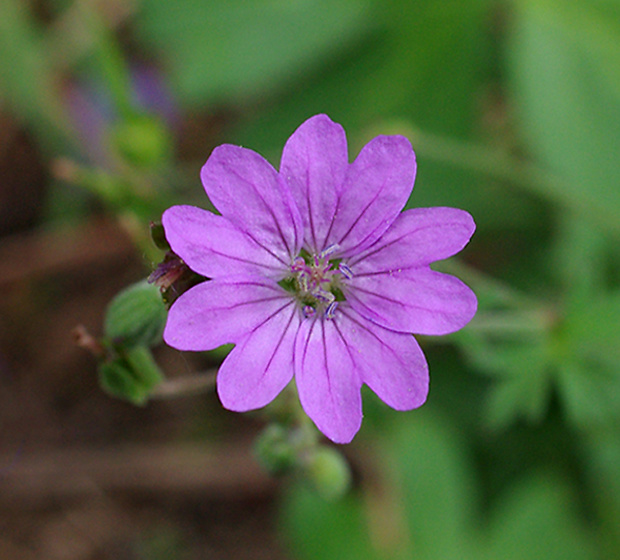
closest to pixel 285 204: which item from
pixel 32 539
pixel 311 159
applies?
pixel 311 159

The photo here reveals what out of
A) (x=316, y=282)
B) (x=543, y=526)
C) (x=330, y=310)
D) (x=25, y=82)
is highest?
(x=25, y=82)

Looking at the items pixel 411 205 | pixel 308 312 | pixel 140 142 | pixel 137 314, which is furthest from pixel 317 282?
pixel 411 205

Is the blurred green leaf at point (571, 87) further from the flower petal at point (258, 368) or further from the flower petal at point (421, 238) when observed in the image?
the flower petal at point (258, 368)

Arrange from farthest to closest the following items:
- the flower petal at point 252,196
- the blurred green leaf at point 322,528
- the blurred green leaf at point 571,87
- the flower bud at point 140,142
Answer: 1. the blurred green leaf at point 322,528
2. the blurred green leaf at point 571,87
3. the flower bud at point 140,142
4. the flower petal at point 252,196

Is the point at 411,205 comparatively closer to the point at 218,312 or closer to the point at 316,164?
the point at 316,164

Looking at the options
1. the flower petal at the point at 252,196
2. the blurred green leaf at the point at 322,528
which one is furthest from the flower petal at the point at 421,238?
the blurred green leaf at the point at 322,528

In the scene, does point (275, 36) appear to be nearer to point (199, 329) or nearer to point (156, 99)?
point (156, 99)
